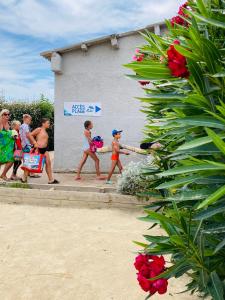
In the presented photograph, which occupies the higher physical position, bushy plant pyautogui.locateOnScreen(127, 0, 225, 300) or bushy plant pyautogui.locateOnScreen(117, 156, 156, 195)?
bushy plant pyautogui.locateOnScreen(127, 0, 225, 300)

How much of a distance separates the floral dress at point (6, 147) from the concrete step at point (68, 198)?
63.9 inches

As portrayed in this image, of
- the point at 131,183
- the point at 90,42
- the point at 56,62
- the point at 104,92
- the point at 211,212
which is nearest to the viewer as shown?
the point at 211,212

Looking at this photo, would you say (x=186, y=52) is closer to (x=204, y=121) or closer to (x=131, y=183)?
(x=204, y=121)

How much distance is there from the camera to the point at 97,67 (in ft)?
40.1

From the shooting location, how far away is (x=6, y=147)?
9.95m

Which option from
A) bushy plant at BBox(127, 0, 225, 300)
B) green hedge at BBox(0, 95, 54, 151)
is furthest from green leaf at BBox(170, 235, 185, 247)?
green hedge at BBox(0, 95, 54, 151)

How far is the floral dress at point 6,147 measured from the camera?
9914 millimetres

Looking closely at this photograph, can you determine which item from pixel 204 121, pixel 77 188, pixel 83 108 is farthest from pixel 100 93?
pixel 204 121

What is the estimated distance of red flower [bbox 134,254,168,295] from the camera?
74.6 inches

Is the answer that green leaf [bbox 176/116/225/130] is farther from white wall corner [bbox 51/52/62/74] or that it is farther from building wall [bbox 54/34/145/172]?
white wall corner [bbox 51/52/62/74]

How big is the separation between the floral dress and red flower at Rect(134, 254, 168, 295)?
8509 millimetres

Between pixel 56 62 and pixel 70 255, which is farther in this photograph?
pixel 56 62

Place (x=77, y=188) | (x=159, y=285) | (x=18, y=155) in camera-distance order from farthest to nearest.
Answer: (x=18, y=155) < (x=77, y=188) < (x=159, y=285)

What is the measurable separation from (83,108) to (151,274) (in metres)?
10.6
